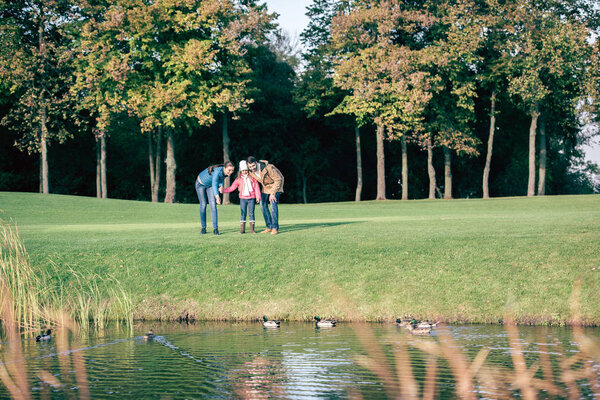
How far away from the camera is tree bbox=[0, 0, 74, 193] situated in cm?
4700

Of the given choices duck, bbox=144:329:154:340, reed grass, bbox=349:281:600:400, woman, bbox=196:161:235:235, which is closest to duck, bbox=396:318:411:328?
reed grass, bbox=349:281:600:400

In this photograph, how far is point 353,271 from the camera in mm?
16672

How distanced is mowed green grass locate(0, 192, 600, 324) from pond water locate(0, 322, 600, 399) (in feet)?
3.29

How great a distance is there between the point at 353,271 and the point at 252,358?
20.0 feet

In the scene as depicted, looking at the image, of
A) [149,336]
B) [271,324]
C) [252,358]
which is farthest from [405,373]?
[149,336]

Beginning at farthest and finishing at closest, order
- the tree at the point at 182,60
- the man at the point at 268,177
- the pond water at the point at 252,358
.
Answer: the tree at the point at 182,60 < the man at the point at 268,177 < the pond water at the point at 252,358

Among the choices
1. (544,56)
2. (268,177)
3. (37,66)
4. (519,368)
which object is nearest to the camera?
(519,368)

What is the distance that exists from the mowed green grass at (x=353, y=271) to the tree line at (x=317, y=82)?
88.5 feet

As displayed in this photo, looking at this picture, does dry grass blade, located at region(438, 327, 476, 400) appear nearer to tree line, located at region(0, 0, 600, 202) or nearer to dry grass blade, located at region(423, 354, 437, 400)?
dry grass blade, located at region(423, 354, 437, 400)

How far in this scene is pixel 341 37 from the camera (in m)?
52.8

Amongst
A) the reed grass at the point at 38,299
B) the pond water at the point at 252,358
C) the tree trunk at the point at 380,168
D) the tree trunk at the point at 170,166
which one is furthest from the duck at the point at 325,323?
the tree trunk at the point at 380,168

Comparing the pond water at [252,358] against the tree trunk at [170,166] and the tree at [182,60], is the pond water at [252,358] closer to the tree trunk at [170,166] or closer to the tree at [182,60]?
the tree at [182,60]

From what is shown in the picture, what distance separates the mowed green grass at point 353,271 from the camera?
15.1m

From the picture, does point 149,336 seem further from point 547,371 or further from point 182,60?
point 182,60
